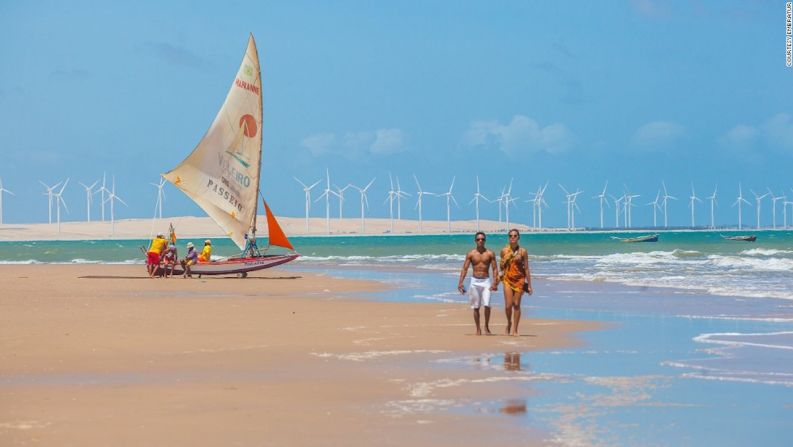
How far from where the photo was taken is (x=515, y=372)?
1462cm

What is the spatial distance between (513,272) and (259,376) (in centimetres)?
612

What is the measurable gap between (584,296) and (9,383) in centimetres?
2101

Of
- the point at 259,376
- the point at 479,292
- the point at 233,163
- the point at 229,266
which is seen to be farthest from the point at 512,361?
the point at 233,163

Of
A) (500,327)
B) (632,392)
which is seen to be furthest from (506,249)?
(632,392)

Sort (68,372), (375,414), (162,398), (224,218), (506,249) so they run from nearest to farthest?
1. (375,414)
2. (162,398)
3. (68,372)
4. (506,249)
5. (224,218)

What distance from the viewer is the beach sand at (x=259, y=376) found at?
10.4 m

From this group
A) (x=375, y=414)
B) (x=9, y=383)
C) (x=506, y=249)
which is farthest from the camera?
(x=506, y=249)

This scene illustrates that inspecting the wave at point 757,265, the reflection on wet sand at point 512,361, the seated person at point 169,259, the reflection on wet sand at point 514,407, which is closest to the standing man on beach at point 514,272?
the reflection on wet sand at point 512,361

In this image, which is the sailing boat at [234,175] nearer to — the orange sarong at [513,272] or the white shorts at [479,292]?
the white shorts at [479,292]

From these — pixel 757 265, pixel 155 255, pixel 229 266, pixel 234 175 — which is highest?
pixel 234 175

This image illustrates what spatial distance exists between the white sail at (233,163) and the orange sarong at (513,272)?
2564cm

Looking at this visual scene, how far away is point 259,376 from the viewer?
46.5ft

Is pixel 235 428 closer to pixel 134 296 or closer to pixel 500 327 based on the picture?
pixel 500 327

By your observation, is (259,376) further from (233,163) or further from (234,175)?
(233,163)
